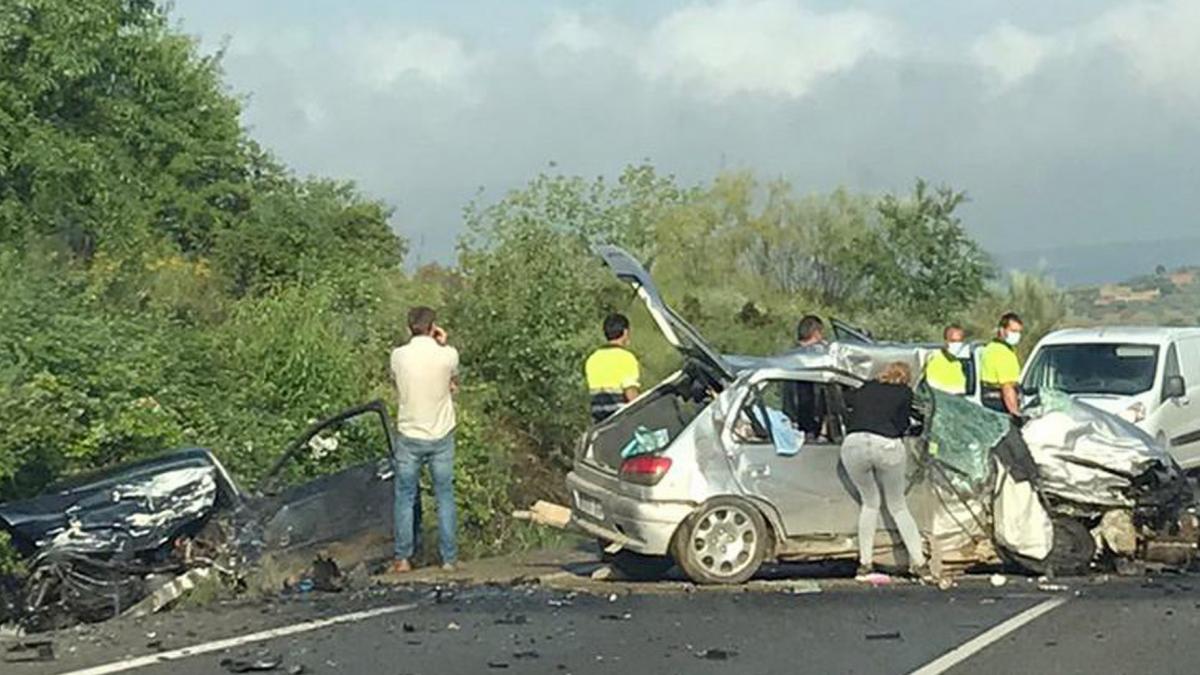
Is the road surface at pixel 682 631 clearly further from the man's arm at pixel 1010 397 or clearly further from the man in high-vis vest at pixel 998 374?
the man in high-vis vest at pixel 998 374

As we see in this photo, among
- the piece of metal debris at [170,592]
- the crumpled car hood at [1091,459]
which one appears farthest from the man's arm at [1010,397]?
the piece of metal debris at [170,592]

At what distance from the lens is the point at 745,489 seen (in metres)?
13.6

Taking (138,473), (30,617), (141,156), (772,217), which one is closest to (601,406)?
(138,473)

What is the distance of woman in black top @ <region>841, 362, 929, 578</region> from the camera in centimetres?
1332

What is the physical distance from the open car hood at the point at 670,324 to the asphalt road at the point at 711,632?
169cm

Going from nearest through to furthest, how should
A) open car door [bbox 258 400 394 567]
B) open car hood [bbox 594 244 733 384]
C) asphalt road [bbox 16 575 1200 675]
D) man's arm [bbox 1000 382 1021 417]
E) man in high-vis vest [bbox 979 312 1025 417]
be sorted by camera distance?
asphalt road [bbox 16 575 1200 675]
open car door [bbox 258 400 394 567]
open car hood [bbox 594 244 733 384]
man's arm [bbox 1000 382 1021 417]
man in high-vis vest [bbox 979 312 1025 417]

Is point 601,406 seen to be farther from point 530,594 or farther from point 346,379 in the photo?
point 346,379

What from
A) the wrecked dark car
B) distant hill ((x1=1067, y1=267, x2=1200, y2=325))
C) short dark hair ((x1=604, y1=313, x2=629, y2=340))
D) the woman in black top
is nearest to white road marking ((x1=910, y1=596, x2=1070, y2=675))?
the woman in black top

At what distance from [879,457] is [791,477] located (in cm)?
71

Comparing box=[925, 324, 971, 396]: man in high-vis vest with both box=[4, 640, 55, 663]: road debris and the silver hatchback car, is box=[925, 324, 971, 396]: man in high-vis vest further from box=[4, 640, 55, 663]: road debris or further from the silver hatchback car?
box=[4, 640, 55, 663]: road debris

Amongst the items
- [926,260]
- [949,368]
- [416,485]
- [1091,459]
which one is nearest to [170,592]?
[416,485]

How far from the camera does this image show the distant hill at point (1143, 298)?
4153 cm

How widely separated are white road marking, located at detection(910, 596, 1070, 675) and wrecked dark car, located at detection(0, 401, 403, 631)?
482cm

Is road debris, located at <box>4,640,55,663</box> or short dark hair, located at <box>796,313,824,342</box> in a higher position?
short dark hair, located at <box>796,313,824,342</box>
